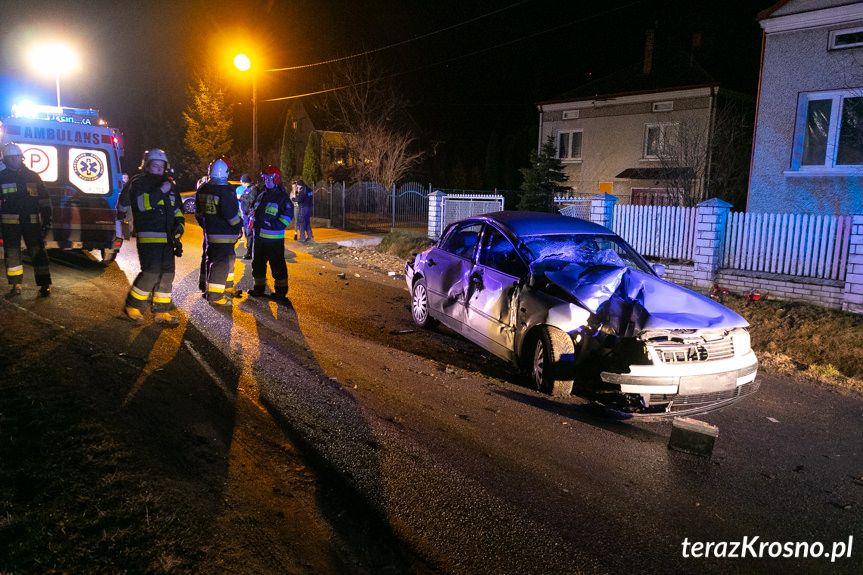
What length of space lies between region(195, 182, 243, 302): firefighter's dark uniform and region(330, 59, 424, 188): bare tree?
57.3 feet

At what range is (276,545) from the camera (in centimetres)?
305

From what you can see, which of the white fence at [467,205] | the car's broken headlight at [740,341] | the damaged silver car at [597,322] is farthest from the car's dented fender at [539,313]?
the white fence at [467,205]

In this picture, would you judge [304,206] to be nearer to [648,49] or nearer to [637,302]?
[637,302]

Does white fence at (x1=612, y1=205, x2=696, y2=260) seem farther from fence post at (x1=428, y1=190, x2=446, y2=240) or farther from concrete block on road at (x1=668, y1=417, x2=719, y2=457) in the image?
concrete block on road at (x1=668, y1=417, x2=719, y2=457)

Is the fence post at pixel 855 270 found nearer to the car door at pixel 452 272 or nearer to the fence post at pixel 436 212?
the car door at pixel 452 272

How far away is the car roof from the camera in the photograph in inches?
245

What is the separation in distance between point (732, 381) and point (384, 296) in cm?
624

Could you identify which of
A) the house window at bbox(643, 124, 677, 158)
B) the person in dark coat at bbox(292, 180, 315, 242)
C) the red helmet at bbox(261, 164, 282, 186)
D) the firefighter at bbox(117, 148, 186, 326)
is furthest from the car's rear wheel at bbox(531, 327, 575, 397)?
the house window at bbox(643, 124, 677, 158)

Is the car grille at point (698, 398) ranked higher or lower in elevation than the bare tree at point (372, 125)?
lower

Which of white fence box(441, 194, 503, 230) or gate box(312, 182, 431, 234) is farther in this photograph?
gate box(312, 182, 431, 234)

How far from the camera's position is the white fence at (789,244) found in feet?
29.4

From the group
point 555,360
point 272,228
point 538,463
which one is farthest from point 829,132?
point 538,463

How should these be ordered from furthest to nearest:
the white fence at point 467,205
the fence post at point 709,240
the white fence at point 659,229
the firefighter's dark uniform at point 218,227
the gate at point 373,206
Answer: the gate at point 373,206 → the white fence at point 467,205 → the white fence at point 659,229 → the fence post at point 709,240 → the firefighter's dark uniform at point 218,227

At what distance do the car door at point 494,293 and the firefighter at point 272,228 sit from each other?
3493 mm
